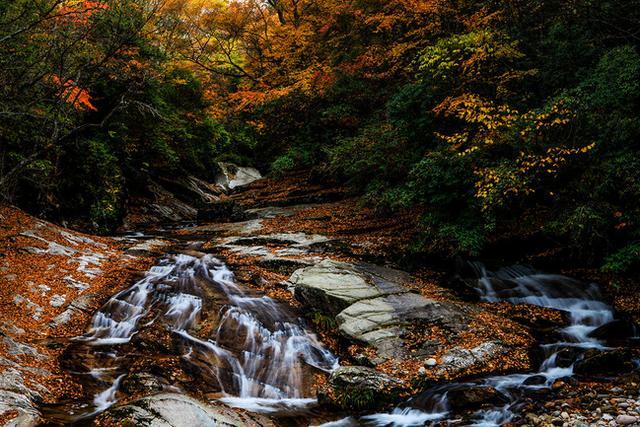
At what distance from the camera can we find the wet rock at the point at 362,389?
5.91 m

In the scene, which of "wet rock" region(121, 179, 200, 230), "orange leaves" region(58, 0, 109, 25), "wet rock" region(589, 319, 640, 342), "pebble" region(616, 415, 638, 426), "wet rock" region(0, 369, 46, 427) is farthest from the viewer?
"wet rock" region(121, 179, 200, 230)

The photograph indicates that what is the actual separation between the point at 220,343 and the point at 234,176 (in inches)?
824

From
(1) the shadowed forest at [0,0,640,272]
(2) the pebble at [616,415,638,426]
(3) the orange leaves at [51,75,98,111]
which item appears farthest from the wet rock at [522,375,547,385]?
(3) the orange leaves at [51,75,98,111]

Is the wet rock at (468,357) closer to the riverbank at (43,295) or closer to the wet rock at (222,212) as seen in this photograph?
the riverbank at (43,295)

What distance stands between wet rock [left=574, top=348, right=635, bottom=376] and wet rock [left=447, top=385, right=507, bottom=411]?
5.44 ft

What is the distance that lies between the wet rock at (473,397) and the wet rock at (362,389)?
766 millimetres

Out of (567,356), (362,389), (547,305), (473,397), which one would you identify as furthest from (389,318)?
(547,305)

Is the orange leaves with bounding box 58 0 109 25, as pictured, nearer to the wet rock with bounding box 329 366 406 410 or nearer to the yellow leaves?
the wet rock with bounding box 329 366 406 410

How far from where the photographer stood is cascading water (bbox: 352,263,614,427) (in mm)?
5664

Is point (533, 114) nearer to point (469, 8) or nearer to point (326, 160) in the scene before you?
point (469, 8)

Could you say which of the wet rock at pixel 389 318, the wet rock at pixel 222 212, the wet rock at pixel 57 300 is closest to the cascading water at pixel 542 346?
the wet rock at pixel 389 318

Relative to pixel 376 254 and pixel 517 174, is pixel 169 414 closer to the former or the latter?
pixel 376 254

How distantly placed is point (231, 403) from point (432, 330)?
388 cm

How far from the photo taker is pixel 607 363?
20.3 feet
